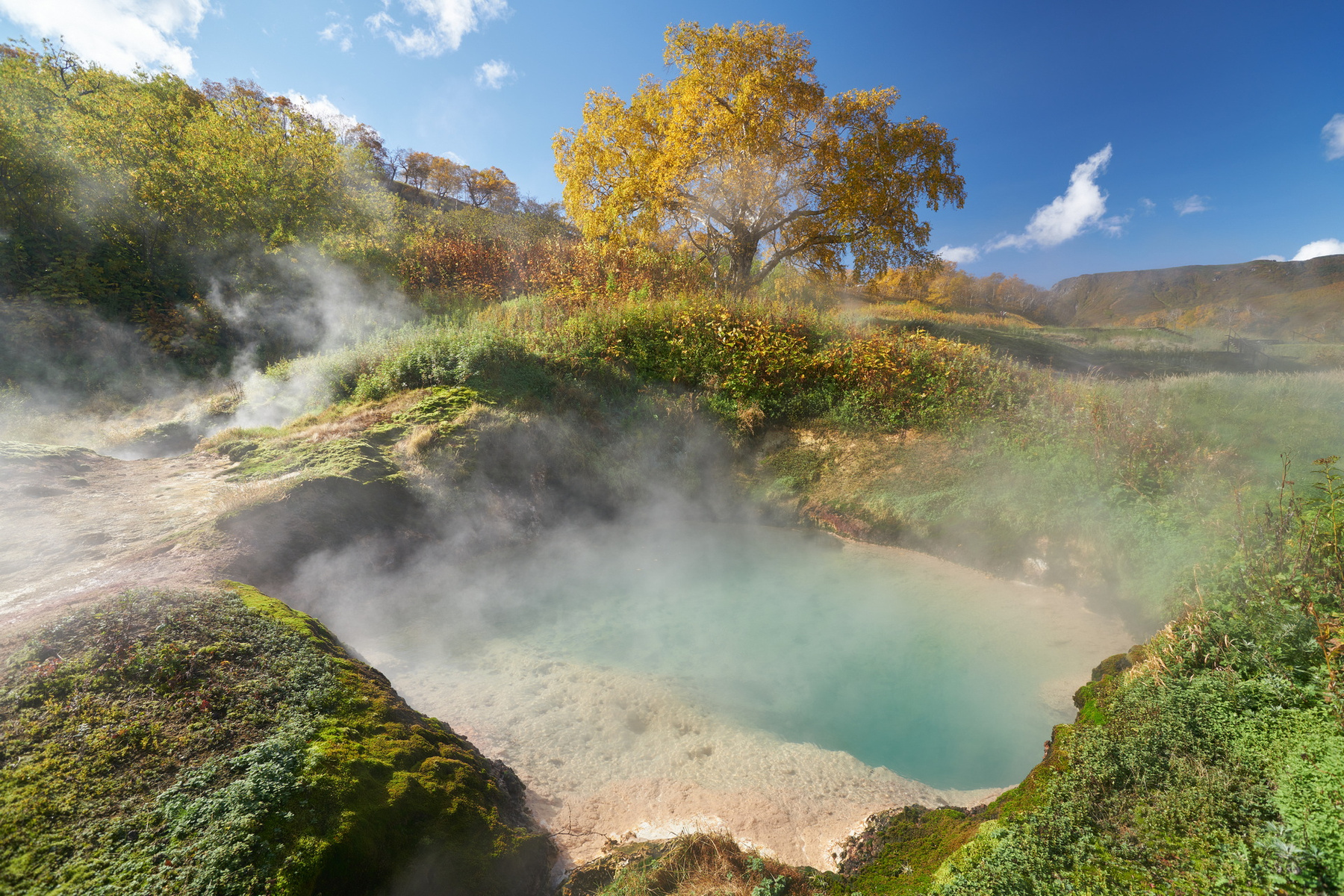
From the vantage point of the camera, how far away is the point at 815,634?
5.89m

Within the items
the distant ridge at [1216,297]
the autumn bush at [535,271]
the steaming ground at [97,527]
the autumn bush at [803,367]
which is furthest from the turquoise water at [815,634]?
the distant ridge at [1216,297]

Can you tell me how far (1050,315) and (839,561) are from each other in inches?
1813

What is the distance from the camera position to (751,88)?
1195cm

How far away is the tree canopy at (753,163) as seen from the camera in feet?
41.1

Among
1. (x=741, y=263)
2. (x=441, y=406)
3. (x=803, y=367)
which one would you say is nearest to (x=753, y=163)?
(x=741, y=263)

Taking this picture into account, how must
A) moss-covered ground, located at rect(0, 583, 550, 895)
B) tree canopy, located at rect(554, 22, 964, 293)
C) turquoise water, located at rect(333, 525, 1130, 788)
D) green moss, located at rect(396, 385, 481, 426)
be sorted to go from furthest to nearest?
1. tree canopy, located at rect(554, 22, 964, 293)
2. green moss, located at rect(396, 385, 481, 426)
3. turquoise water, located at rect(333, 525, 1130, 788)
4. moss-covered ground, located at rect(0, 583, 550, 895)

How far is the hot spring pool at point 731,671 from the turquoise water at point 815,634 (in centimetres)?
2

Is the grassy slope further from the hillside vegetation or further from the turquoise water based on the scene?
the turquoise water

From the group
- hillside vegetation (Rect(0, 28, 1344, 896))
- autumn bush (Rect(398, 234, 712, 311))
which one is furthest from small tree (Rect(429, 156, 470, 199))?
autumn bush (Rect(398, 234, 712, 311))

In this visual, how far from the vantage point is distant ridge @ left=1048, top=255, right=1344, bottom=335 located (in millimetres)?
27172

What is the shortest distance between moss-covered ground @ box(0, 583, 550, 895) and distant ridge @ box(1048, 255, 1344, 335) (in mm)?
36697

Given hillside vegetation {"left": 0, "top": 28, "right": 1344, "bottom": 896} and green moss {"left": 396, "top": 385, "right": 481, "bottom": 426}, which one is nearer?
hillside vegetation {"left": 0, "top": 28, "right": 1344, "bottom": 896}

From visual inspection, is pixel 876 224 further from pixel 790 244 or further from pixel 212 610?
pixel 212 610

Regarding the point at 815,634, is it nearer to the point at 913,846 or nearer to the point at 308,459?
the point at 913,846
